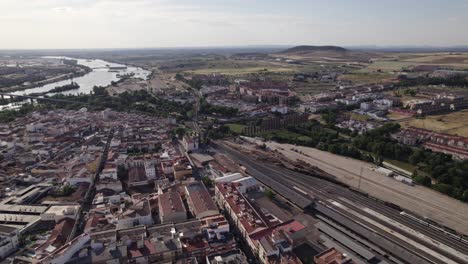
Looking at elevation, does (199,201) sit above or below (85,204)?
above

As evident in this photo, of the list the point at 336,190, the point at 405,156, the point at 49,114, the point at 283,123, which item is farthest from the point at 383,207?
the point at 49,114

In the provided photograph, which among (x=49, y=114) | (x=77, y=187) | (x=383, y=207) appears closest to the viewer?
(x=383, y=207)

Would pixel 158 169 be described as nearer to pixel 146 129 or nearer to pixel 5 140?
pixel 146 129

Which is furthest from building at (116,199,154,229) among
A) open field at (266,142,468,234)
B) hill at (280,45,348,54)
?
hill at (280,45,348,54)

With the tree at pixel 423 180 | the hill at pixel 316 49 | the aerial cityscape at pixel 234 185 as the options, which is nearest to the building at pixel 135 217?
the aerial cityscape at pixel 234 185

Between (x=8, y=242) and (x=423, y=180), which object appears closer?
(x=8, y=242)

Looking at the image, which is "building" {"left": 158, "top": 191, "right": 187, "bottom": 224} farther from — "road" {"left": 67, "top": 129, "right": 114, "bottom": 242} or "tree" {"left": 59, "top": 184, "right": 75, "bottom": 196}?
"tree" {"left": 59, "top": 184, "right": 75, "bottom": 196}

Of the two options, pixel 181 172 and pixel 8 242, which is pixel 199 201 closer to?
pixel 181 172

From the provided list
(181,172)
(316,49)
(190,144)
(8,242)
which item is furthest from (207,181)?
(316,49)
